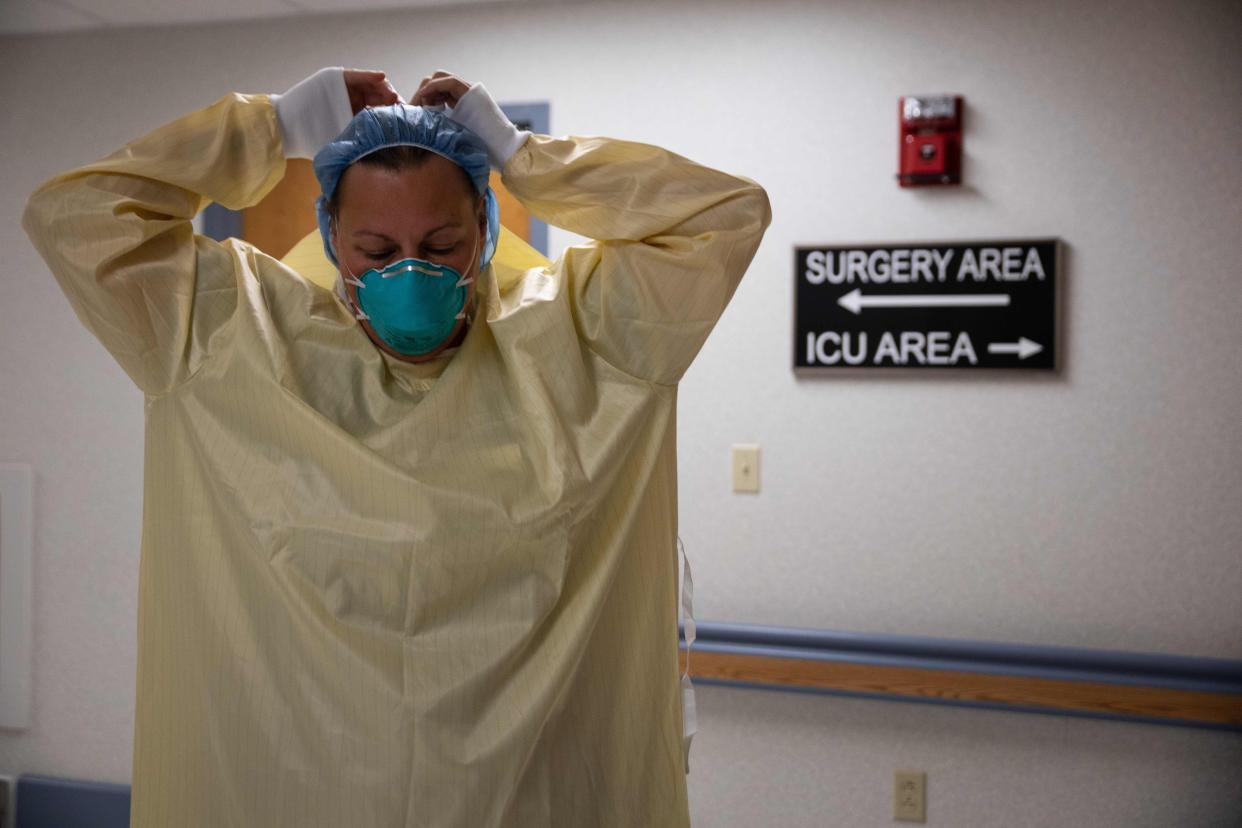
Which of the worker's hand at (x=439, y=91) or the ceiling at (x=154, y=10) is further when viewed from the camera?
the ceiling at (x=154, y=10)

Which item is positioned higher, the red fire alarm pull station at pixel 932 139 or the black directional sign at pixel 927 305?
the red fire alarm pull station at pixel 932 139

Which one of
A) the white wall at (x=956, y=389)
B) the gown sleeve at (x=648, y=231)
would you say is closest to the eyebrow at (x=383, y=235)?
the gown sleeve at (x=648, y=231)

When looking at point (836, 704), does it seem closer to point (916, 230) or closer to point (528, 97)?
point (916, 230)

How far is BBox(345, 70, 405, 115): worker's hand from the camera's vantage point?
4.42 feet

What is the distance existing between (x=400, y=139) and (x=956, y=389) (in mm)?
1743

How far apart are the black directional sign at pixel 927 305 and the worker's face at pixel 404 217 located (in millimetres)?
1533

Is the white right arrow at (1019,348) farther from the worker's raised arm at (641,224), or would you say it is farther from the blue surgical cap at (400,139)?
the blue surgical cap at (400,139)

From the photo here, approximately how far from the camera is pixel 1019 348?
8.41 feet

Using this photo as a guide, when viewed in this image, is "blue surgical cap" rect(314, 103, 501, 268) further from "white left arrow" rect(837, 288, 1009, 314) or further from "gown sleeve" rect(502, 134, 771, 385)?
Answer: "white left arrow" rect(837, 288, 1009, 314)

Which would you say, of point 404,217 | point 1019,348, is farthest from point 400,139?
point 1019,348

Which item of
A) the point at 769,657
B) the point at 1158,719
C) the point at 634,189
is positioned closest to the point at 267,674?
the point at 634,189

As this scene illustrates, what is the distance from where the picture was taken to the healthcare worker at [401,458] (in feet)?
4.00

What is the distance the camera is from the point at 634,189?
1294 mm

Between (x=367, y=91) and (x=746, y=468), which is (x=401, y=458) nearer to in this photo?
(x=367, y=91)
